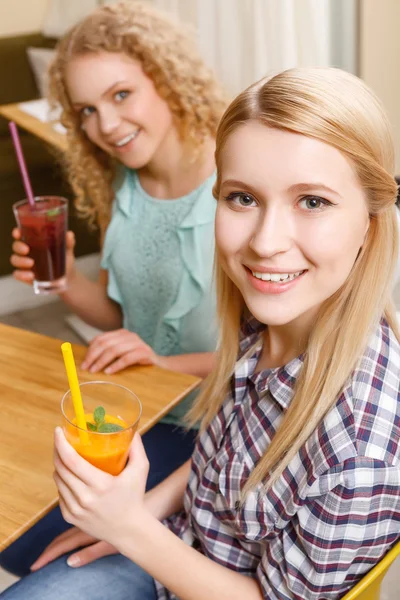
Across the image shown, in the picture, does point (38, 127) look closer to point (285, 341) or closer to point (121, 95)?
point (121, 95)

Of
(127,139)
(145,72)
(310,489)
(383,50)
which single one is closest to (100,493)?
(310,489)

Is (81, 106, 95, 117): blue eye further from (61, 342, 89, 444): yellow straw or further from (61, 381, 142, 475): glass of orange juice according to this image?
(61, 342, 89, 444): yellow straw

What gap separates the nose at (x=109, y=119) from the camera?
1.75 meters

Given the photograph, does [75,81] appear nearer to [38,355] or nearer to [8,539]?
[38,355]

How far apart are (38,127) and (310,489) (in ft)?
7.97

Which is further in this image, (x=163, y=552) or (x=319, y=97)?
(x=163, y=552)

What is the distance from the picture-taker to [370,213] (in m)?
1.02

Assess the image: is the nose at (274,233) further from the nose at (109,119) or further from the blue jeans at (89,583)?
the nose at (109,119)

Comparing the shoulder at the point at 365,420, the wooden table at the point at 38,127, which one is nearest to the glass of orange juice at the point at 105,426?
the shoulder at the point at 365,420

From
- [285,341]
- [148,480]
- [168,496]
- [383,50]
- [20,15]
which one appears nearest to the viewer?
[285,341]

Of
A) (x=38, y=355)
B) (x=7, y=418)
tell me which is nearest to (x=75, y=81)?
(x=38, y=355)

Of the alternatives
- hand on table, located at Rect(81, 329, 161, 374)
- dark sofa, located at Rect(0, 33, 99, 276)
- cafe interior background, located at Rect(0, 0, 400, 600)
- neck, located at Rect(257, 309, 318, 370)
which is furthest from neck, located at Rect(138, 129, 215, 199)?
dark sofa, located at Rect(0, 33, 99, 276)

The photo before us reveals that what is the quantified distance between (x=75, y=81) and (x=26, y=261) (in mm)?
413

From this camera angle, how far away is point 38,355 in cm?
152
